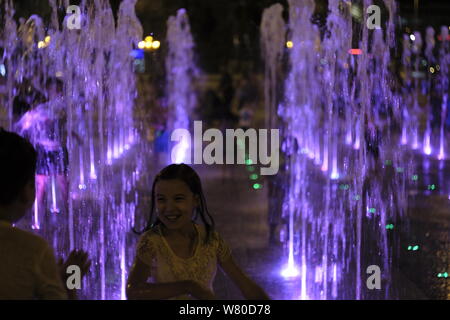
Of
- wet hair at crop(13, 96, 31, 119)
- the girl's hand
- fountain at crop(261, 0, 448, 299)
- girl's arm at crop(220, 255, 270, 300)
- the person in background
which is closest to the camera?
the person in background

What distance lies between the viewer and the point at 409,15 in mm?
45438

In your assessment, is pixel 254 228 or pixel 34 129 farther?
pixel 254 228

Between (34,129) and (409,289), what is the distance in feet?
11.2

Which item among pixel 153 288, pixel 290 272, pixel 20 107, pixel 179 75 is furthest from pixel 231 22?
pixel 153 288

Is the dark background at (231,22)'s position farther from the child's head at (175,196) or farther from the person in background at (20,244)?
the person in background at (20,244)

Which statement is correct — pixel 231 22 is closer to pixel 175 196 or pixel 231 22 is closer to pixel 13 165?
pixel 175 196

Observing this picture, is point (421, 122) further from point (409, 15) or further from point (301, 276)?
point (409, 15)

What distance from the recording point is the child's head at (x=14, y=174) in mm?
2234

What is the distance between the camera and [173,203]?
2980mm

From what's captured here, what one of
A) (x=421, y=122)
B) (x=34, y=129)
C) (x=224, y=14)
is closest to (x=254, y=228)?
(x=34, y=129)

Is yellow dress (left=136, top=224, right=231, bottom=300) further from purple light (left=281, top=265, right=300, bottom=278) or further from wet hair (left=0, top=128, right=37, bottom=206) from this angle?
purple light (left=281, top=265, right=300, bottom=278)

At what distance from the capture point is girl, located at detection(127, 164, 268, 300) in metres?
2.90

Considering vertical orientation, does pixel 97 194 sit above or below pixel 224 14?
below

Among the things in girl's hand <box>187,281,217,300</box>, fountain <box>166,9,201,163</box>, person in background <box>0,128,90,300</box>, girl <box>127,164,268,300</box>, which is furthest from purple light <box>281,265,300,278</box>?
fountain <box>166,9,201,163</box>
